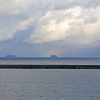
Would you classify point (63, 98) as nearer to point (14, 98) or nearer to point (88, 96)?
point (88, 96)

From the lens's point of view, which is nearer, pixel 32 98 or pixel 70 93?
pixel 32 98

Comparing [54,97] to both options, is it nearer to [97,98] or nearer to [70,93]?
[70,93]

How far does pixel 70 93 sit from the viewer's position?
19516 mm

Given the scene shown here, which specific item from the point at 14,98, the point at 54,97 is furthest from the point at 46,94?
the point at 14,98

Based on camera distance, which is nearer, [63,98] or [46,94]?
[63,98]

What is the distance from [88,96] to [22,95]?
5837 mm

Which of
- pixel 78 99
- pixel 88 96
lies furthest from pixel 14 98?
pixel 88 96

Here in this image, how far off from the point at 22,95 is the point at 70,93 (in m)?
4.50

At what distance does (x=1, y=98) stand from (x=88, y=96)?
7490mm

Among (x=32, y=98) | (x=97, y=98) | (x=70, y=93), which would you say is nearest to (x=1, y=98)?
(x=32, y=98)

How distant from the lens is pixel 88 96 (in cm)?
1820

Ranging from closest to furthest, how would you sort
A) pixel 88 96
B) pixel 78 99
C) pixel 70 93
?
pixel 78 99, pixel 88 96, pixel 70 93

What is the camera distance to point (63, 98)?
1738 cm

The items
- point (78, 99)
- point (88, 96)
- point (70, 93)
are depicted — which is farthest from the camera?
point (70, 93)
